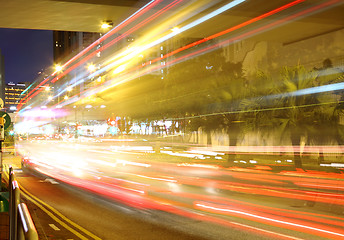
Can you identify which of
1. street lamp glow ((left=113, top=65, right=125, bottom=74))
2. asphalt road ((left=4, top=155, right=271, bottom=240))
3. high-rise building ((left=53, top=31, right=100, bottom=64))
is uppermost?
high-rise building ((left=53, top=31, right=100, bottom=64))

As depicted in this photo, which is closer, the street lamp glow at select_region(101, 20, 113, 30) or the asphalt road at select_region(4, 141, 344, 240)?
the asphalt road at select_region(4, 141, 344, 240)

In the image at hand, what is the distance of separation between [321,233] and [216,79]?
21352 mm

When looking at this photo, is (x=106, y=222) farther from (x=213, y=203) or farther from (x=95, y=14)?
(x=95, y=14)

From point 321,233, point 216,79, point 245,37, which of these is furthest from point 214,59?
point 321,233

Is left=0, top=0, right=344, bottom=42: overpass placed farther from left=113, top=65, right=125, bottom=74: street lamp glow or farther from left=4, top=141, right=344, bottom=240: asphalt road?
left=113, top=65, right=125, bottom=74: street lamp glow

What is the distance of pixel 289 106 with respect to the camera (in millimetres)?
20641

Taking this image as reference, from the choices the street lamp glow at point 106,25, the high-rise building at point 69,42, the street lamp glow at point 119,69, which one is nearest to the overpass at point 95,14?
the street lamp glow at point 106,25

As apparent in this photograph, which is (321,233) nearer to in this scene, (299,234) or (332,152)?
(299,234)

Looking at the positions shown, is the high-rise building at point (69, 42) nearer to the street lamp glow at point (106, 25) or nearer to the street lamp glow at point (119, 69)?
the street lamp glow at point (119, 69)

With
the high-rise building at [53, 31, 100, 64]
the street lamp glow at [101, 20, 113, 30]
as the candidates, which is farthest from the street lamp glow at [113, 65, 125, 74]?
the high-rise building at [53, 31, 100, 64]

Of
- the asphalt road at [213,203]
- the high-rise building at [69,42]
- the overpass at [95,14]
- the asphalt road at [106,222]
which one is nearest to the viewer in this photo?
the asphalt road at [106,222]

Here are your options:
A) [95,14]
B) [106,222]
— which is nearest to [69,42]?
[95,14]

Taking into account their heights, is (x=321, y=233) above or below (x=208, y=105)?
below

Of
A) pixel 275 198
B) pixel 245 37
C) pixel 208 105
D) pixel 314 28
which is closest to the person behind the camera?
pixel 275 198
